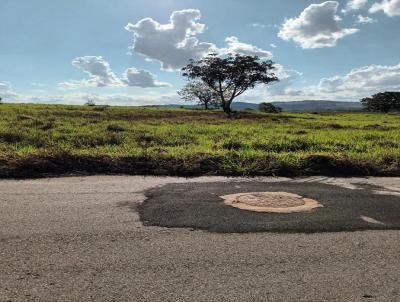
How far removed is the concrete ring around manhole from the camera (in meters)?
5.81

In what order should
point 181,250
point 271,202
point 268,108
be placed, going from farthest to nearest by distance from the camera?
1. point 268,108
2. point 271,202
3. point 181,250

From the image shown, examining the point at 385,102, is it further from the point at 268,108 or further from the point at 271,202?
the point at 271,202

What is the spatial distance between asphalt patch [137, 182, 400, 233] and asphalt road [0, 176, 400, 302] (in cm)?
2

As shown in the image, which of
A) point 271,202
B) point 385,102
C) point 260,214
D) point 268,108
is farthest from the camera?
point 385,102

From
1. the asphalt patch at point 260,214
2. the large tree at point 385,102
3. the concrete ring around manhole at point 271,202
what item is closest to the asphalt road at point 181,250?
the asphalt patch at point 260,214

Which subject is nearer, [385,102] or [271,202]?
[271,202]

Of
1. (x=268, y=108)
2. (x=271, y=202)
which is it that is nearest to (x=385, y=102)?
(x=268, y=108)

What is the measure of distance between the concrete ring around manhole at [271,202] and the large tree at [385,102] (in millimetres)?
93114

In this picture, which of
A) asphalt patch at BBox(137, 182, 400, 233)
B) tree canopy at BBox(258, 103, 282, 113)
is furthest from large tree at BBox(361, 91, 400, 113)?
asphalt patch at BBox(137, 182, 400, 233)

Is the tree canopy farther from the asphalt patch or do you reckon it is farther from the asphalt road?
the asphalt road

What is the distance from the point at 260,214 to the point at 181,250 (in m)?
1.58

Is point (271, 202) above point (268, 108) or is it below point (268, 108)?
above

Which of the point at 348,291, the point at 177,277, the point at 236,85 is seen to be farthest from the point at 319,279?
the point at 236,85

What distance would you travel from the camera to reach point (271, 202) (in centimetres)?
616
